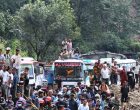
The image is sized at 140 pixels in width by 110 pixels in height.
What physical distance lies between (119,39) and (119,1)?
4495mm

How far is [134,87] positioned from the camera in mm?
31438

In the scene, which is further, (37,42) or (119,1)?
(119,1)

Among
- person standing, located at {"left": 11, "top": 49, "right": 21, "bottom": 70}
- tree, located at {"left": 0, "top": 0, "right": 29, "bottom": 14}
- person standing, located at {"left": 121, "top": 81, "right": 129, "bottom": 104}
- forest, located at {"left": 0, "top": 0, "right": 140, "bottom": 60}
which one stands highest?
tree, located at {"left": 0, "top": 0, "right": 29, "bottom": 14}

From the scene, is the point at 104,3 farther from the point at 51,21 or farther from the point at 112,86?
the point at 112,86

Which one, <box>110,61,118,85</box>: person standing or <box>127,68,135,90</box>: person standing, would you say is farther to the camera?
<box>110,61,118,85</box>: person standing

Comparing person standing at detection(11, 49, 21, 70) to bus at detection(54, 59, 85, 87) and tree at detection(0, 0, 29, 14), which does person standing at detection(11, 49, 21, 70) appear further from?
tree at detection(0, 0, 29, 14)

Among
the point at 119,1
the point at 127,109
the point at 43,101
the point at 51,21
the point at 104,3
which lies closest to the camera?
the point at 43,101

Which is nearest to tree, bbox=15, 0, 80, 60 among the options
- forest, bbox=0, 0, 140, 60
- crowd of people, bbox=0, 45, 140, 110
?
forest, bbox=0, 0, 140, 60

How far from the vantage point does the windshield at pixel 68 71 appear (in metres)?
28.7

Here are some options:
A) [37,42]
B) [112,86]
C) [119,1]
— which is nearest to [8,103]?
[112,86]

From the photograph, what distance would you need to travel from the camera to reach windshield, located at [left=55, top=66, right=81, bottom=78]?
28.7 m

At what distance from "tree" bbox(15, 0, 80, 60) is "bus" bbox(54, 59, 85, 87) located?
14.0m

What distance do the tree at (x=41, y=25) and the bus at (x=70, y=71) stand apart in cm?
1402

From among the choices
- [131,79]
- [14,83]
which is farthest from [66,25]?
[14,83]
